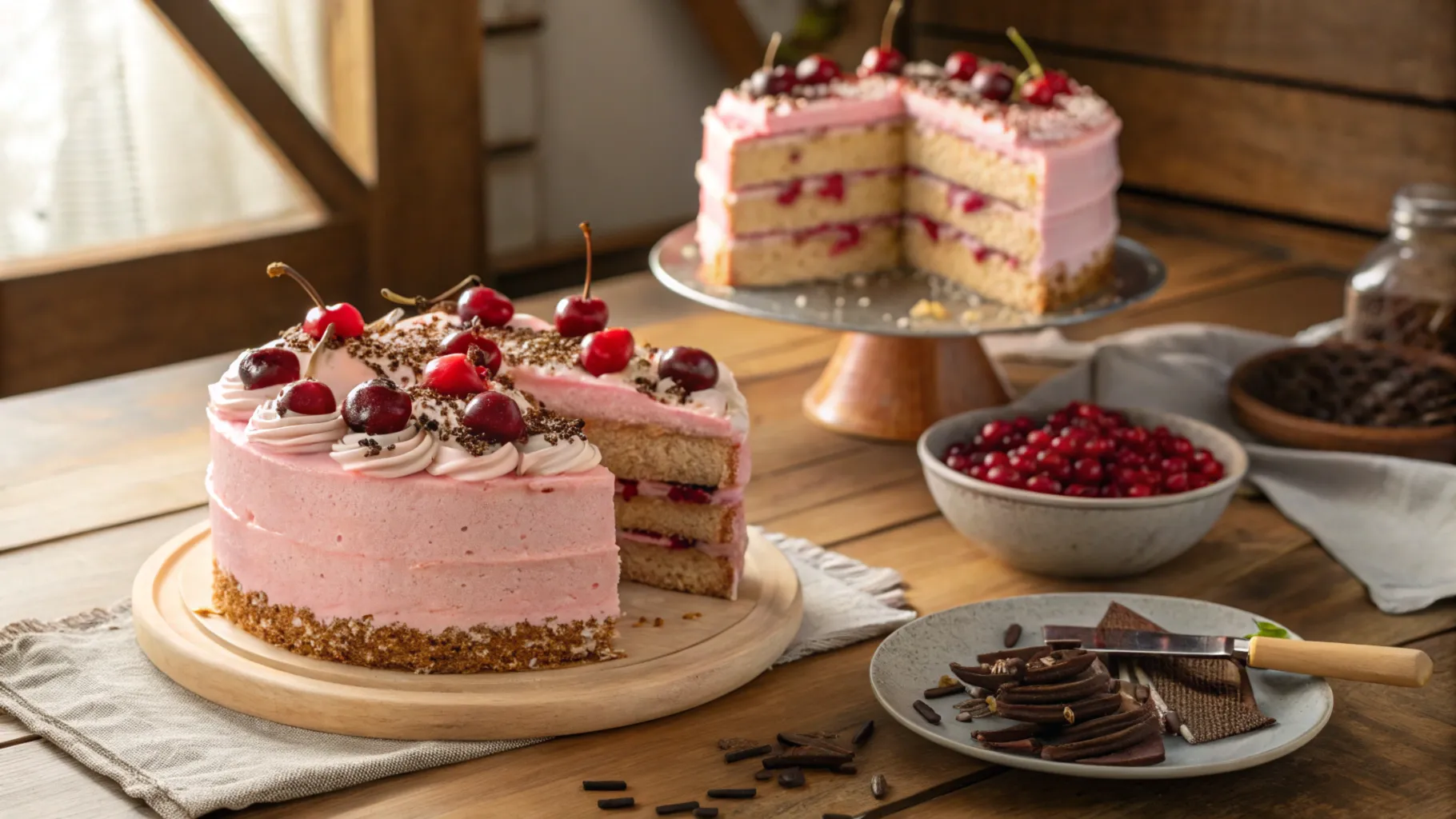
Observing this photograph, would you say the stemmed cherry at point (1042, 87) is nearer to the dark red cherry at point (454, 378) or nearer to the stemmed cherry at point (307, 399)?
the dark red cherry at point (454, 378)

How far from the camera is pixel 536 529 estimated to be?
1829 millimetres

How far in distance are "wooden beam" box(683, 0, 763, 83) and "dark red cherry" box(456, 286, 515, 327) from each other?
2.99 meters

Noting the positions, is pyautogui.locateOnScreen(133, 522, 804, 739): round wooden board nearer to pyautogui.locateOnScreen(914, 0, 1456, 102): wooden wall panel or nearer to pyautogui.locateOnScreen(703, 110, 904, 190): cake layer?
pyautogui.locateOnScreen(703, 110, 904, 190): cake layer

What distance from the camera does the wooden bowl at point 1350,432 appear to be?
253 cm

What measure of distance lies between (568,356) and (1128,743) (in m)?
0.86

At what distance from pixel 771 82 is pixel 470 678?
155 cm

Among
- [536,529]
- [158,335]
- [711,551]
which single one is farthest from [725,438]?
[158,335]

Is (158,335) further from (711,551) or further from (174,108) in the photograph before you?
(711,551)

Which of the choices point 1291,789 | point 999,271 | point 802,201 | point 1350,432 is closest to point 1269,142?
point 999,271

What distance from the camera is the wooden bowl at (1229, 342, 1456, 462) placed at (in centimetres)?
253

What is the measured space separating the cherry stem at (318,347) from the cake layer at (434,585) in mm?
189


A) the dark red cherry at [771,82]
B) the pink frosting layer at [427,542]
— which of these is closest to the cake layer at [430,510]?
the pink frosting layer at [427,542]

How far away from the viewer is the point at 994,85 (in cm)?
297

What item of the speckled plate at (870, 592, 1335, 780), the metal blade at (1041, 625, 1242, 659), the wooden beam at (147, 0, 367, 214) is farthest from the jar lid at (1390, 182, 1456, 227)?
the wooden beam at (147, 0, 367, 214)
